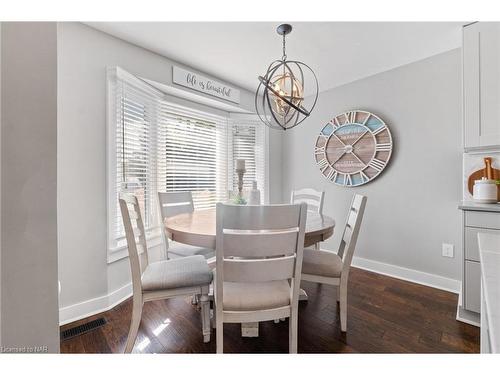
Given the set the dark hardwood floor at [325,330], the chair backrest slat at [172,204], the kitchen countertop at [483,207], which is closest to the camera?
the dark hardwood floor at [325,330]

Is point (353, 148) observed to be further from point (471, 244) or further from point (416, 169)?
point (471, 244)

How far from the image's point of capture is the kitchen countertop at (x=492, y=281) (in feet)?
1.40

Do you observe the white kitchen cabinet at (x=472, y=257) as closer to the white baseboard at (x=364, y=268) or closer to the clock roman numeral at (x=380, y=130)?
the white baseboard at (x=364, y=268)

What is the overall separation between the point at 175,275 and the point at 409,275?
2519mm

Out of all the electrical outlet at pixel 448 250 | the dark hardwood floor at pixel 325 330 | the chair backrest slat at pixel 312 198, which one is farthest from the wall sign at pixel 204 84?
the electrical outlet at pixel 448 250

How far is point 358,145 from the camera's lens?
280cm

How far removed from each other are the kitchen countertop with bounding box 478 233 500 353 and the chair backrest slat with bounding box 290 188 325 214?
137cm

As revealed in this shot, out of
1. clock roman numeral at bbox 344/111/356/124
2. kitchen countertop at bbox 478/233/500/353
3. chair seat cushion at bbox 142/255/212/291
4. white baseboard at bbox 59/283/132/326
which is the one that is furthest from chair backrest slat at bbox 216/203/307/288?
clock roman numeral at bbox 344/111/356/124

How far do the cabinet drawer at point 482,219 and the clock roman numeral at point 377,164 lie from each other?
40.4 inches

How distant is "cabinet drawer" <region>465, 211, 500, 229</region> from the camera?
5.19 feet

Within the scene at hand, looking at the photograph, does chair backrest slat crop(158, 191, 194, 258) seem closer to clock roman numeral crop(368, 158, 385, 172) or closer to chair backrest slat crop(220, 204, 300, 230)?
chair backrest slat crop(220, 204, 300, 230)
